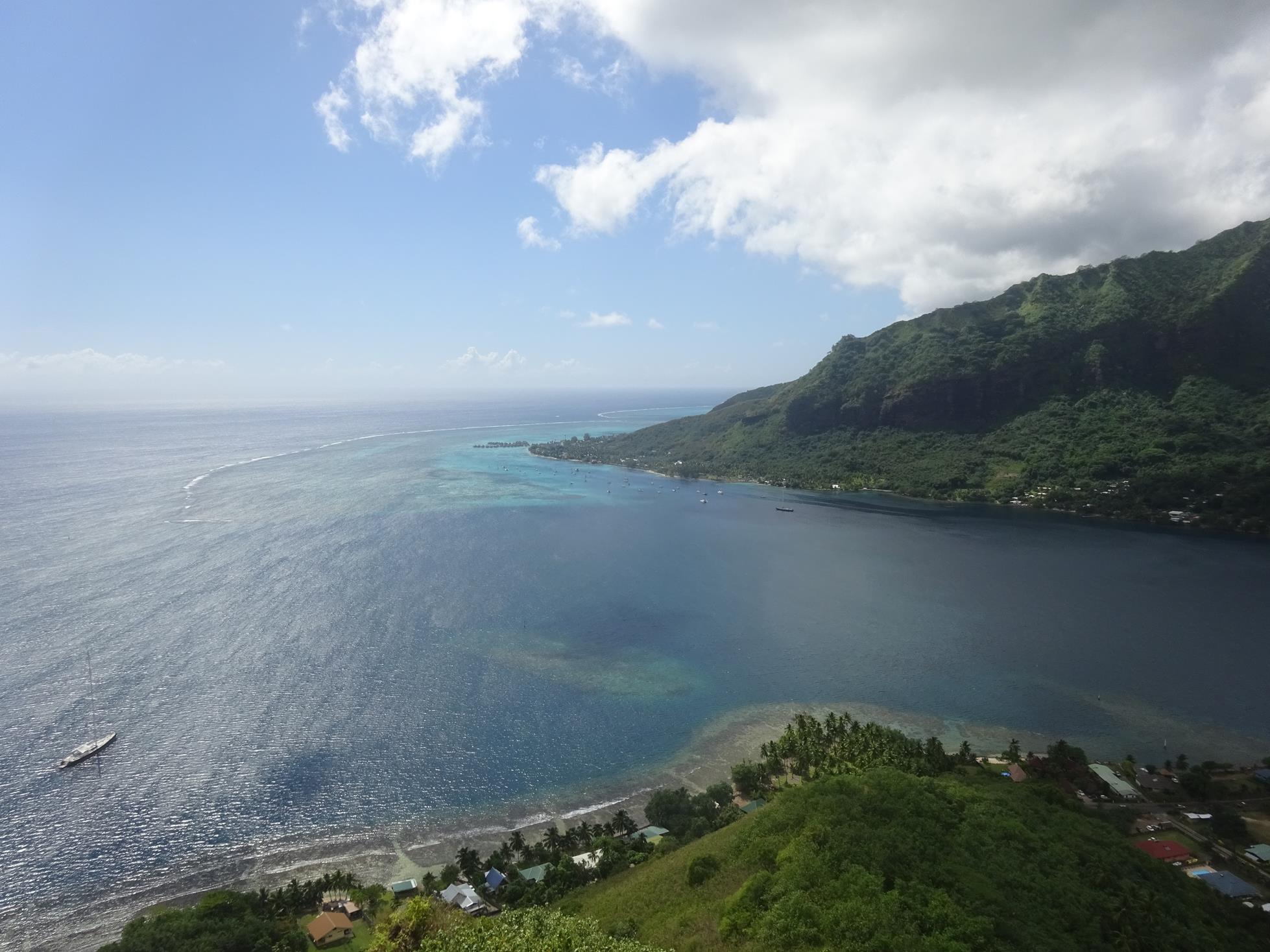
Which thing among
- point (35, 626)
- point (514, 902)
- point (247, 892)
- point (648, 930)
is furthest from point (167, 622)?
point (648, 930)

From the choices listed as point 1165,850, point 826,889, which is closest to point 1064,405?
point 1165,850

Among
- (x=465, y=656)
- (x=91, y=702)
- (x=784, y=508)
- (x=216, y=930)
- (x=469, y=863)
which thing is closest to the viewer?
(x=216, y=930)

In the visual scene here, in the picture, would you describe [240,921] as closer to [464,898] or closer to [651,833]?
[464,898]

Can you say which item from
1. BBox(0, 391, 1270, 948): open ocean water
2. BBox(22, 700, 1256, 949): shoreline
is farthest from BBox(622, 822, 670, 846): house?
BBox(0, 391, 1270, 948): open ocean water

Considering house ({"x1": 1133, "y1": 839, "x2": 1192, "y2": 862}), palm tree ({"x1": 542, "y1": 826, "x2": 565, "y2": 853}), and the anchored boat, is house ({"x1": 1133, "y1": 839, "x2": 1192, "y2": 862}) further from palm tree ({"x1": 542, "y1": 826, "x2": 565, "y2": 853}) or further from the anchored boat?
the anchored boat

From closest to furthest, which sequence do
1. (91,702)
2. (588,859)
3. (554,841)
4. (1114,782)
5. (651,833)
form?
(588,859)
(554,841)
(651,833)
(1114,782)
(91,702)


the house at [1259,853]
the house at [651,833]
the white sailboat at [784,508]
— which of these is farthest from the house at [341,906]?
the white sailboat at [784,508]
